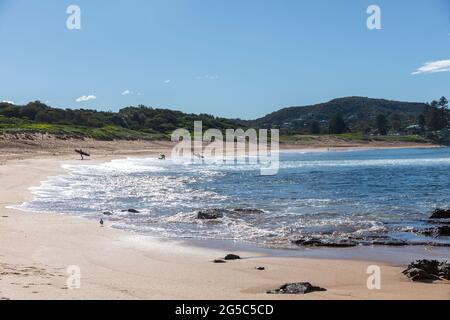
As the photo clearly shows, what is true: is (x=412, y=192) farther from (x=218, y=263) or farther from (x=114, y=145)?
(x=114, y=145)

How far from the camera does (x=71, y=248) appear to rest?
36.6 feet

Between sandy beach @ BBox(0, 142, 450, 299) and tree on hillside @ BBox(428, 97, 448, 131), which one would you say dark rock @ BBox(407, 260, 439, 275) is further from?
tree on hillside @ BBox(428, 97, 448, 131)

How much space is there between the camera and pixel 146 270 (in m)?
9.32

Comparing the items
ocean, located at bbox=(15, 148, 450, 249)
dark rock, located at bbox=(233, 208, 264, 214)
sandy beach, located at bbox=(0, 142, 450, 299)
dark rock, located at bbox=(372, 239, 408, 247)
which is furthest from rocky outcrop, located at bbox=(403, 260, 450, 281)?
dark rock, located at bbox=(233, 208, 264, 214)

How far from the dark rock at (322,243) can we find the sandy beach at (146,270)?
1.65m

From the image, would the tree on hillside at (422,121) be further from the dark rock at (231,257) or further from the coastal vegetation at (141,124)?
the dark rock at (231,257)

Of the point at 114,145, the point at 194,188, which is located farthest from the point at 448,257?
the point at 114,145

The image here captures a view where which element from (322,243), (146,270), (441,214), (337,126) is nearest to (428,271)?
(322,243)

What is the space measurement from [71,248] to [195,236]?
3515 mm

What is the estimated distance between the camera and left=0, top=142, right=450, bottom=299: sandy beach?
744cm

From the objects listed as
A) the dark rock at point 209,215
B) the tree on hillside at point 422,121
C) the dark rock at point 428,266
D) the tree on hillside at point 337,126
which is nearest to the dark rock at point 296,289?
the dark rock at point 428,266

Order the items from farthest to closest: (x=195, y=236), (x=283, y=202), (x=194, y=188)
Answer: (x=194, y=188)
(x=283, y=202)
(x=195, y=236)

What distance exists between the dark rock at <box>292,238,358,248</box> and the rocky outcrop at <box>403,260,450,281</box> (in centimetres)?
317

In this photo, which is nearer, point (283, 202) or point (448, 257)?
point (448, 257)
